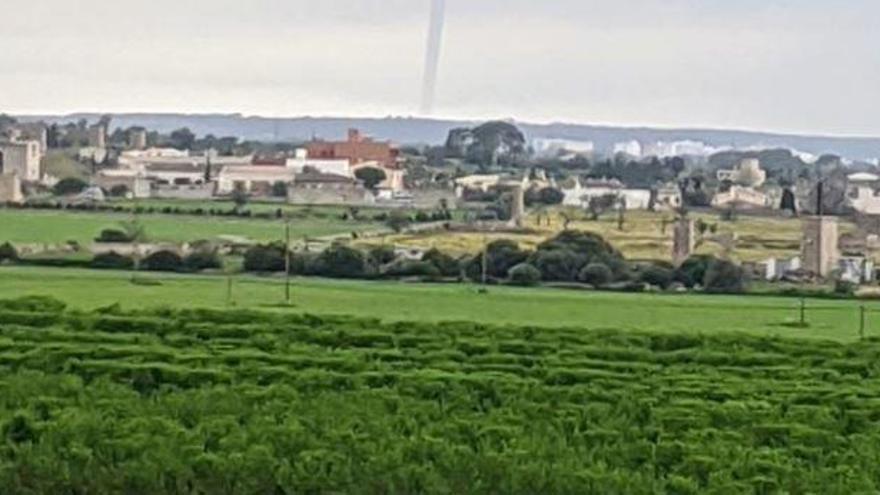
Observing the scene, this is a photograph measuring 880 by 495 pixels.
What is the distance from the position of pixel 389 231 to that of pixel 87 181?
15.8 metres

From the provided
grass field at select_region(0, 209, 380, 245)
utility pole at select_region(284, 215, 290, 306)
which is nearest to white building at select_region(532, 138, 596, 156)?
grass field at select_region(0, 209, 380, 245)

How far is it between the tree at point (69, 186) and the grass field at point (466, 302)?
606 inches

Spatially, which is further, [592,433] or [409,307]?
[409,307]

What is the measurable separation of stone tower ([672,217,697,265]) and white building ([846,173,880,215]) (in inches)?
225

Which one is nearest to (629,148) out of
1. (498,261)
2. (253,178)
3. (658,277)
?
(253,178)

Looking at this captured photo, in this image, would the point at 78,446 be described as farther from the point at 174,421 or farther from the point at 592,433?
the point at 592,433

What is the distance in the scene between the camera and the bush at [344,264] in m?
44.8

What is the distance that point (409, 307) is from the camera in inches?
1446

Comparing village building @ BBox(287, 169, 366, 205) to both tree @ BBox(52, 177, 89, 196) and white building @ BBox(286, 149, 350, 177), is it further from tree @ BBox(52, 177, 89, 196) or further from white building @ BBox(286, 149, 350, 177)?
tree @ BBox(52, 177, 89, 196)

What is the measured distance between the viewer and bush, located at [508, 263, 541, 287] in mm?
44688

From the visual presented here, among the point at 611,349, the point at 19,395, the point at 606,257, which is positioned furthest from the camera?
the point at 606,257

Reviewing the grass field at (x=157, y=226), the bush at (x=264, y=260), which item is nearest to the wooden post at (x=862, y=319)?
the bush at (x=264, y=260)

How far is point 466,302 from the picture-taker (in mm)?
38781

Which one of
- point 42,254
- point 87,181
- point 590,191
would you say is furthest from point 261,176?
point 42,254
